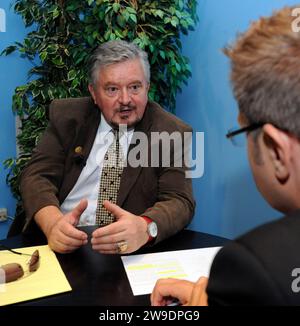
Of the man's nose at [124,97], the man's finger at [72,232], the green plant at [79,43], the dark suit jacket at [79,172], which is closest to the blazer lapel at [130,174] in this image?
the dark suit jacket at [79,172]

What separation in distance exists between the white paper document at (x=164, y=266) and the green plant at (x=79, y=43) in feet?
4.89

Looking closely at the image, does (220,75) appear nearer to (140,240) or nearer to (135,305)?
(140,240)

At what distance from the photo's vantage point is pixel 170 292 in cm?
96

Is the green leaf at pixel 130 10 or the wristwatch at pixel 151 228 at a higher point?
the green leaf at pixel 130 10

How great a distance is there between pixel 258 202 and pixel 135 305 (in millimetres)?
1674

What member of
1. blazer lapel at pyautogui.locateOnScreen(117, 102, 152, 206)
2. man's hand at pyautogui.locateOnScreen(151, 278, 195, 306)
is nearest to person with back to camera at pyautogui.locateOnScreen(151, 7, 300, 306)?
man's hand at pyautogui.locateOnScreen(151, 278, 195, 306)

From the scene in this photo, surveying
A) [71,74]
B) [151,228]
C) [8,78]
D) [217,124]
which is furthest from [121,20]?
[151,228]

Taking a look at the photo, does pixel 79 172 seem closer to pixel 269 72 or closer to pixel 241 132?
pixel 241 132

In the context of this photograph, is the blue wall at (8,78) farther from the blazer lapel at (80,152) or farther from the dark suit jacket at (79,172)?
the blazer lapel at (80,152)

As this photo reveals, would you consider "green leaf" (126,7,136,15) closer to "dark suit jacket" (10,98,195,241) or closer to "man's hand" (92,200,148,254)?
"dark suit jacket" (10,98,195,241)

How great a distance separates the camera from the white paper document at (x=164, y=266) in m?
1.12
